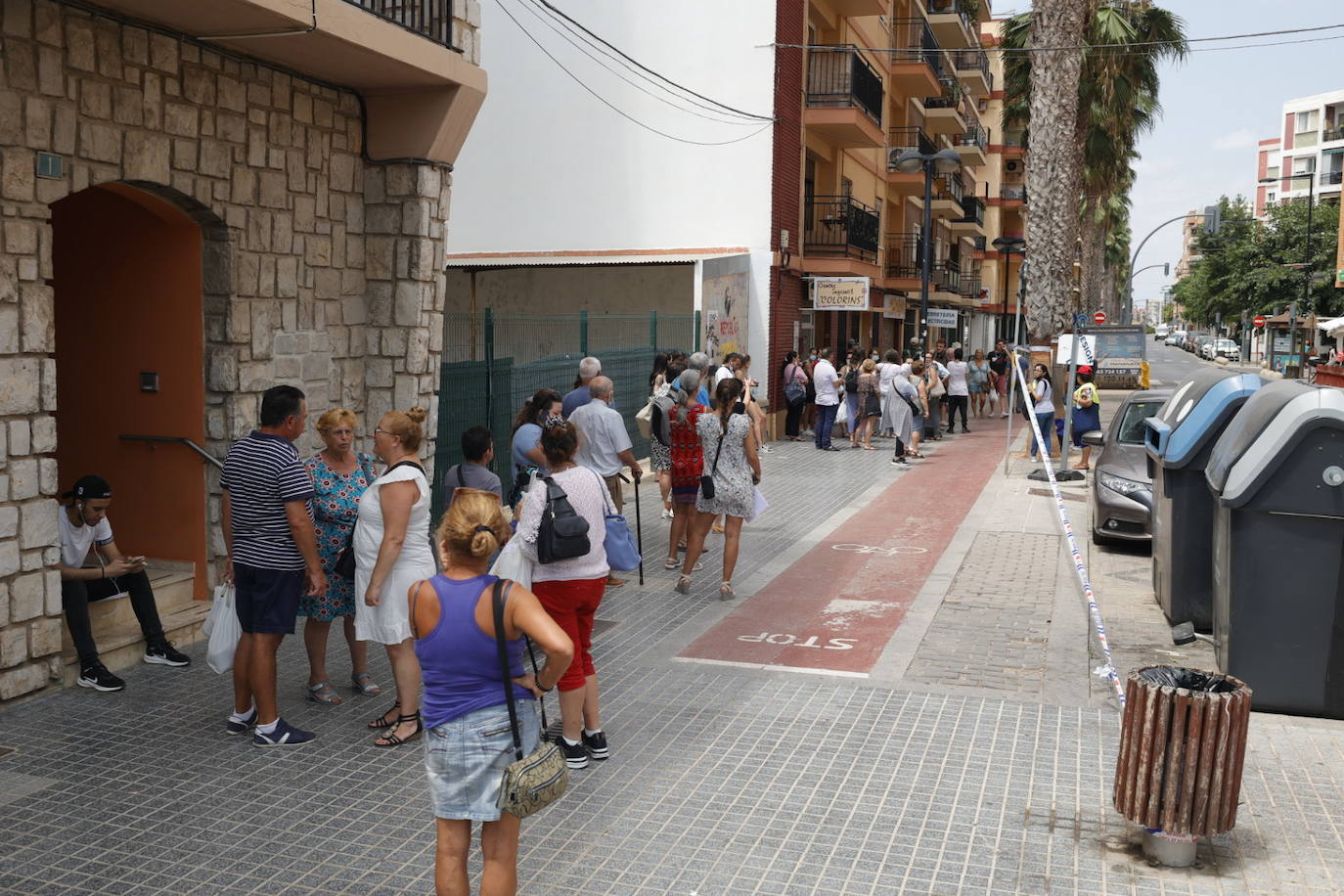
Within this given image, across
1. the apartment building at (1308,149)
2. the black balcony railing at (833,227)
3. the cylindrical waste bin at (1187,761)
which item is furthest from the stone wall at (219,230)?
the apartment building at (1308,149)

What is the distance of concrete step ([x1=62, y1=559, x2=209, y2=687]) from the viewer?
717 centimetres

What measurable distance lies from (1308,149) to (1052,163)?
9145 centimetres

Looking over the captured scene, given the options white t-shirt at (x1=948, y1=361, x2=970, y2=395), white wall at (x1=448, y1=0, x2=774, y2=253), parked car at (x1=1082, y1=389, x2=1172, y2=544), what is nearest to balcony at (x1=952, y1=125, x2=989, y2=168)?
white t-shirt at (x1=948, y1=361, x2=970, y2=395)

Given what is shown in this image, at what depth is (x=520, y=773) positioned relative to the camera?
3.71m

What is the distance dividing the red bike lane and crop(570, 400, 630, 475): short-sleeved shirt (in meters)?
1.55

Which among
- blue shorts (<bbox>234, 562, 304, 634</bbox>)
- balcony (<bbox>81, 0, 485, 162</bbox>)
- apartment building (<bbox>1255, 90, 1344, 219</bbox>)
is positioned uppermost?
apartment building (<bbox>1255, 90, 1344, 219</bbox>)

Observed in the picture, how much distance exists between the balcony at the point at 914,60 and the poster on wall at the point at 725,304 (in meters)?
13.2

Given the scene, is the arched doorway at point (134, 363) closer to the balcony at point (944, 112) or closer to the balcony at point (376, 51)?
the balcony at point (376, 51)

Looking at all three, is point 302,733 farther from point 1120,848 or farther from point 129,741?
point 1120,848

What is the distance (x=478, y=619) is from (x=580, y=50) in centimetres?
2042

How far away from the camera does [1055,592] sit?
9922mm

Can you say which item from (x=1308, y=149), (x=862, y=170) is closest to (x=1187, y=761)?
(x=862, y=170)

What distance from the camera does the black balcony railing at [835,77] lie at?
25.0 meters

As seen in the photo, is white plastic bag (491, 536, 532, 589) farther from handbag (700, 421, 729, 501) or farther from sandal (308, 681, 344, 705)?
handbag (700, 421, 729, 501)
